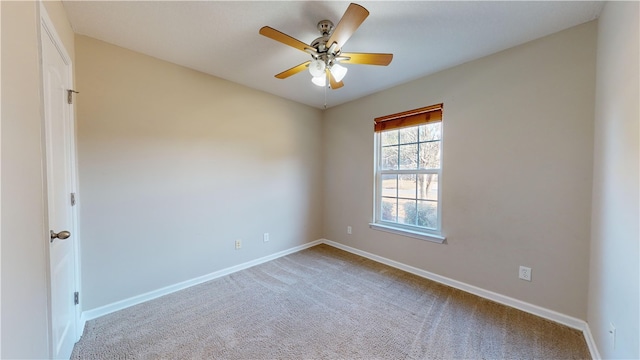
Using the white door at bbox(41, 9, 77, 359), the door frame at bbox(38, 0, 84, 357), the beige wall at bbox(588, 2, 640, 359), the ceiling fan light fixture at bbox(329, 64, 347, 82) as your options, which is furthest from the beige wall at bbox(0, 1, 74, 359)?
the beige wall at bbox(588, 2, 640, 359)

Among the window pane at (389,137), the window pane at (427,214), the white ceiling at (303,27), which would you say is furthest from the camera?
the window pane at (389,137)

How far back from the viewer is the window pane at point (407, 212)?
9.57 feet

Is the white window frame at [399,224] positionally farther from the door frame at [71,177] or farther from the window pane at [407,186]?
the door frame at [71,177]

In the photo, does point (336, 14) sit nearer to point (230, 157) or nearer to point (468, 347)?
point (230, 157)

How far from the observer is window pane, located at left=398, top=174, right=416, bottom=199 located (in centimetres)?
291

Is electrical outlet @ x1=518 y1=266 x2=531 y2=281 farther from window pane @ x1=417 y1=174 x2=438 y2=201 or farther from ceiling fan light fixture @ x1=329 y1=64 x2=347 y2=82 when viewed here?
ceiling fan light fixture @ x1=329 y1=64 x2=347 y2=82

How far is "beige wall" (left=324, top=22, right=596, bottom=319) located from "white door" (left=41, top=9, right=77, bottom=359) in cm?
306

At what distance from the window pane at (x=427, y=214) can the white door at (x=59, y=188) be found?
3.09 meters

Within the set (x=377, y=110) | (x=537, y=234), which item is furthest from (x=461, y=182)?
(x=377, y=110)

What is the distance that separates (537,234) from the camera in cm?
201

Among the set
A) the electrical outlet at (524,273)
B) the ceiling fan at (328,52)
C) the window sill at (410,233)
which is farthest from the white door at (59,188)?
the electrical outlet at (524,273)

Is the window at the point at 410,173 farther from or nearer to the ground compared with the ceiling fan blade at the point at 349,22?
nearer to the ground

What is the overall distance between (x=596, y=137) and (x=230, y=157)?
3366 mm

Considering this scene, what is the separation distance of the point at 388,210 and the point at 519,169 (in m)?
1.49
